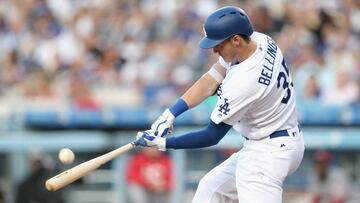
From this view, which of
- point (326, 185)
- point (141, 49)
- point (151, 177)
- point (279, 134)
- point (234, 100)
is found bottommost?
point (326, 185)

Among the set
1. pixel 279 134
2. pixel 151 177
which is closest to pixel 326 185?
pixel 151 177

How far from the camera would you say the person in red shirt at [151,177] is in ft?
38.0

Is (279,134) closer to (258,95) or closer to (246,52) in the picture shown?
(258,95)

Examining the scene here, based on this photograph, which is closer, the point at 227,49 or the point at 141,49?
the point at 227,49

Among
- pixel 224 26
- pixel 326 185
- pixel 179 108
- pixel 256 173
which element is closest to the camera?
pixel 224 26

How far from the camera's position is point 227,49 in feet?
20.9

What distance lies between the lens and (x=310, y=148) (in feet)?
38.4

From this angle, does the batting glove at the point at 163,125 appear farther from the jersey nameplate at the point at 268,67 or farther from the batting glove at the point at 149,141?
the jersey nameplate at the point at 268,67

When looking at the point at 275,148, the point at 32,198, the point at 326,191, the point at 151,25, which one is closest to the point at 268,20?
the point at 151,25

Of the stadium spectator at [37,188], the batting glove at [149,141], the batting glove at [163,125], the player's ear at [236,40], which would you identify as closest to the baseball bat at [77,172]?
the batting glove at [149,141]

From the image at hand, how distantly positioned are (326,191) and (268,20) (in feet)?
9.90

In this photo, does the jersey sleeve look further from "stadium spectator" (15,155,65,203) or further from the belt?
"stadium spectator" (15,155,65,203)

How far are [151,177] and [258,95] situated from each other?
211 inches

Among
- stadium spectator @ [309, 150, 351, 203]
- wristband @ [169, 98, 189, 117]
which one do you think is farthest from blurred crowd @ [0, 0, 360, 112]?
wristband @ [169, 98, 189, 117]
